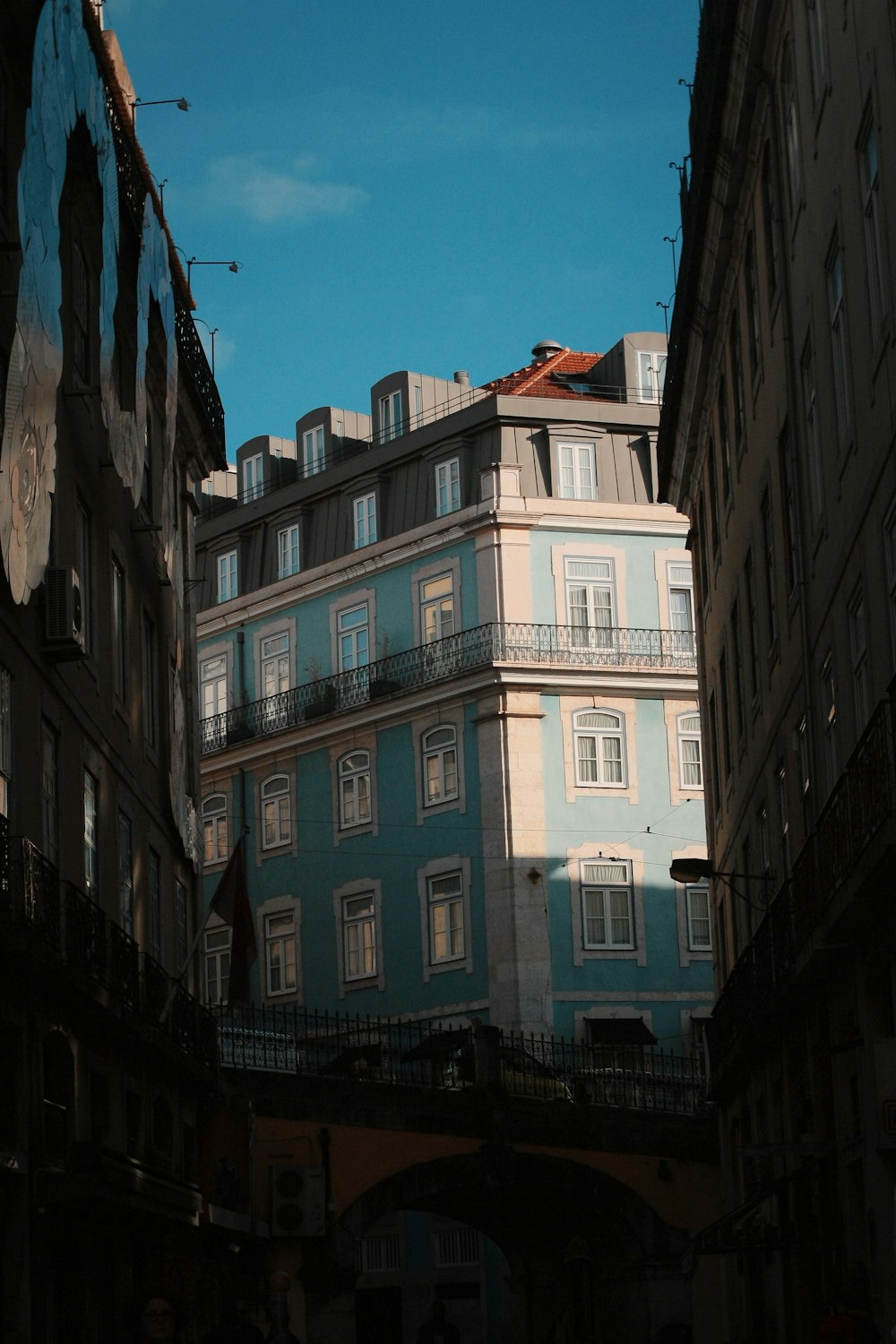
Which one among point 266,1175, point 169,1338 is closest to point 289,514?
point 266,1175

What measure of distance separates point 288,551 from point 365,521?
9.43 feet

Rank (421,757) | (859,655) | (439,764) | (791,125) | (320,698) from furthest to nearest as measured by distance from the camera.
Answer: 1. (320,698)
2. (421,757)
3. (439,764)
4. (791,125)
5. (859,655)

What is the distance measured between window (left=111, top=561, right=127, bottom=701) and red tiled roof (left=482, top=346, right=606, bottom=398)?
83.0ft

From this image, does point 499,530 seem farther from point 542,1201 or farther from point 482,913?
point 542,1201

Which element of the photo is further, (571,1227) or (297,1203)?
(571,1227)

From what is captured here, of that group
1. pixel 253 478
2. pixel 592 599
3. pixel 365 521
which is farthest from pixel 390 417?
pixel 592 599

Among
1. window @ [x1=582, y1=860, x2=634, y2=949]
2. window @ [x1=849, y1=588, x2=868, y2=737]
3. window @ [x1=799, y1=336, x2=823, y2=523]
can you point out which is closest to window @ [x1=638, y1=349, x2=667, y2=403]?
window @ [x1=582, y1=860, x2=634, y2=949]

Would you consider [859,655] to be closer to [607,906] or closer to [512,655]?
[607,906]

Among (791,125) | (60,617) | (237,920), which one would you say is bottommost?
(237,920)

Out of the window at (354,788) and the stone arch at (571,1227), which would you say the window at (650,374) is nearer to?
the window at (354,788)

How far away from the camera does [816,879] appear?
67.2ft

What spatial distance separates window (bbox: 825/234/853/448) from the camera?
20109 millimetres

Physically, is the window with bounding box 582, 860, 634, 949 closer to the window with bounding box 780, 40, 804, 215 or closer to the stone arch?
the stone arch

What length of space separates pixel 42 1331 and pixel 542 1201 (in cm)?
1826
